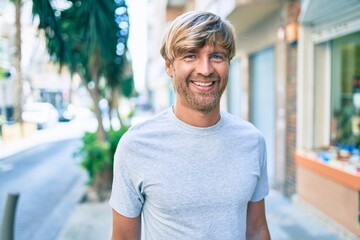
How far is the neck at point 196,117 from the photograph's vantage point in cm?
160

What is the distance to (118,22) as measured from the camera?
7.48 metres

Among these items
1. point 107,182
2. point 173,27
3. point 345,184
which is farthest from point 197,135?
point 107,182

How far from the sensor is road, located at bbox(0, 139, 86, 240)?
5887 millimetres

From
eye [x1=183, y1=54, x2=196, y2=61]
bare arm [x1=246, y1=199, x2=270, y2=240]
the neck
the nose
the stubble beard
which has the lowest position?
bare arm [x1=246, y1=199, x2=270, y2=240]

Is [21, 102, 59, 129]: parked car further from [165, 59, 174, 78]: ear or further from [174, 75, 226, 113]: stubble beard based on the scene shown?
[174, 75, 226, 113]: stubble beard

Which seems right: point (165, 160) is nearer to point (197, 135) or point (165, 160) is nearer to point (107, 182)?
point (197, 135)

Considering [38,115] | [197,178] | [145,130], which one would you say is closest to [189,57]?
[145,130]

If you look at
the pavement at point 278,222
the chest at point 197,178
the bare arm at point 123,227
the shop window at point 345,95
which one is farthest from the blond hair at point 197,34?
the shop window at point 345,95

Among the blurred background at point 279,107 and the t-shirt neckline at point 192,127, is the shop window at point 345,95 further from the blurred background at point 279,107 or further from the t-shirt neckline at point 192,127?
the t-shirt neckline at point 192,127

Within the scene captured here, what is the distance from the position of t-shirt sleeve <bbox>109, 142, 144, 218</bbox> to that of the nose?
1.46 ft

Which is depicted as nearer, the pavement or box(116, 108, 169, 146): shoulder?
box(116, 108, 169, 146): shoulder

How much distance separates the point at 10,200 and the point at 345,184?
11.9 feet

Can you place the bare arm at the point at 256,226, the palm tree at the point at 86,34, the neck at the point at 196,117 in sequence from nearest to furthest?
the neck at the point at 196,117 → the bare arm at the point at 256,226 → the palm tree at the point at 86,34

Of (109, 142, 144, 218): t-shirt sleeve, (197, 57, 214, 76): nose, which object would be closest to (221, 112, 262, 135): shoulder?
(197, 57, 214, 76): nose
